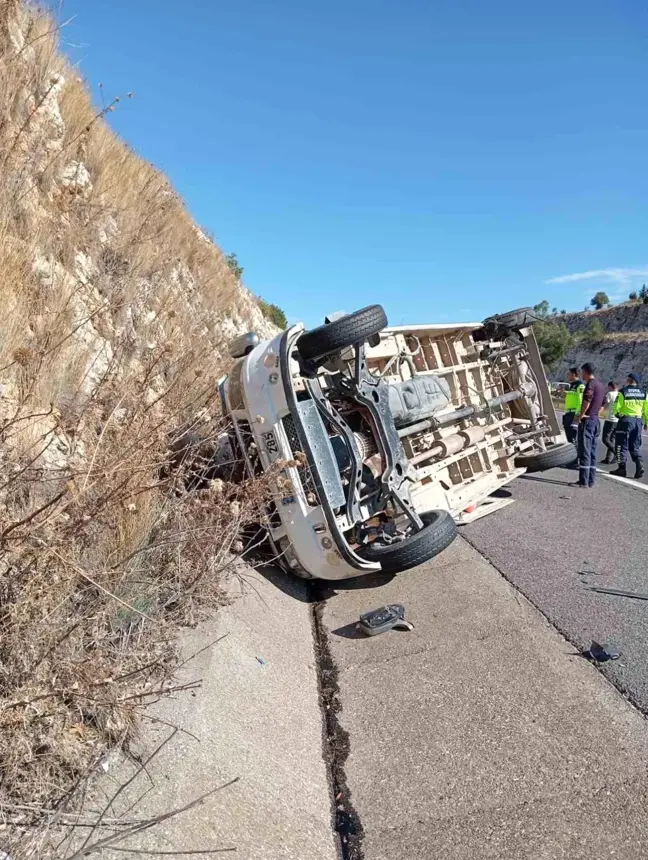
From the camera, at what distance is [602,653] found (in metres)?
3.19

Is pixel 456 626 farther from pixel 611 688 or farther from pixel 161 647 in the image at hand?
pixel 161 647

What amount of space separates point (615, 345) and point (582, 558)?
4768cm

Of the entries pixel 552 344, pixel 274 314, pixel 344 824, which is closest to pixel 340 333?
pixel 344 824

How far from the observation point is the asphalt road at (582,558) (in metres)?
3.40

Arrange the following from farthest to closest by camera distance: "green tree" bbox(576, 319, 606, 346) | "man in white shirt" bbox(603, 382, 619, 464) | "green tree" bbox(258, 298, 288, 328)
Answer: "green tree" bbox(576, 319, 606, 346) < "green tree" bbox(258, 298, 288, 328) < "man in white shirt" bbox(603, 382, 619, 464)

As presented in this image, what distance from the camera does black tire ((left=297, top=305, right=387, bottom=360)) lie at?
4055 millimetres

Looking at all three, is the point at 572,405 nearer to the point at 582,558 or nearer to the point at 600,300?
the point at 582,558

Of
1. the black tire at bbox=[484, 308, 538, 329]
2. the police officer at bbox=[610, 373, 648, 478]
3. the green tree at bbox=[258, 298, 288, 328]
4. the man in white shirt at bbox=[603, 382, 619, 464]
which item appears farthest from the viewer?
the green tree at bbox=[258, 298, 288, 328]

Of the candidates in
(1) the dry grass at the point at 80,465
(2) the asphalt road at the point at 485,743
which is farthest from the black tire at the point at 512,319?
(2) the asphalt road at the point at 485,743

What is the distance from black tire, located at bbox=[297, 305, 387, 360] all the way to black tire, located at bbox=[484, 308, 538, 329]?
144 inches

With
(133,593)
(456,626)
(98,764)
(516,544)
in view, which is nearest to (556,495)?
(516,544)

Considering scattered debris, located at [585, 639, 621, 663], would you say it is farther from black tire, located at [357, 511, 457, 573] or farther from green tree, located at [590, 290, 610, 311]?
green tree, located at [590, 290, 610, 311]

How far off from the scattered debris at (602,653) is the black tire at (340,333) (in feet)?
7.52

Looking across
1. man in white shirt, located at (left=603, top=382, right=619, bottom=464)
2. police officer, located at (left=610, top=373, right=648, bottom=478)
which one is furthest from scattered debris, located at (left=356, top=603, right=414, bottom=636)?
man in white shirt, located at (left=603, top=382, right=619, bottom=464)
